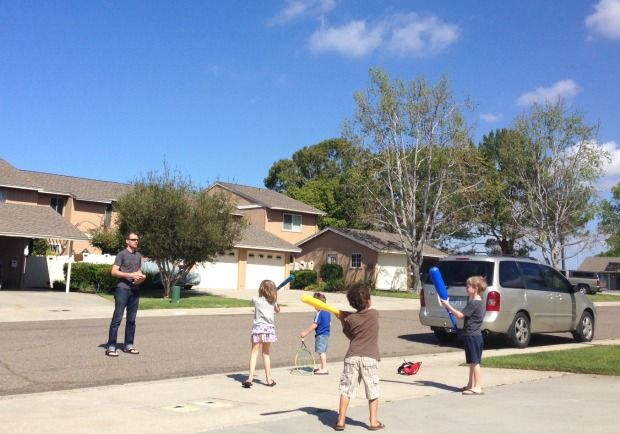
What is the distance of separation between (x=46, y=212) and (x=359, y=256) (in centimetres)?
2067

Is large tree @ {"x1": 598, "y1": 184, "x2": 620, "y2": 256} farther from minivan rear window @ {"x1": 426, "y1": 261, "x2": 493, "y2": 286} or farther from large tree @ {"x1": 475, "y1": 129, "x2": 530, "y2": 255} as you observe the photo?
minivan rear window @ {"x1": 426, "y1": 261, "x2": 493, "y2": 286}

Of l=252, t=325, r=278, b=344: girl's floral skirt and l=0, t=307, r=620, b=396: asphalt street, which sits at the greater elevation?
l=252, t=325, r=278, b=344: girl's floral skirt

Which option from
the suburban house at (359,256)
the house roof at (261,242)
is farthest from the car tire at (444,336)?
the suburban house at (359,256)

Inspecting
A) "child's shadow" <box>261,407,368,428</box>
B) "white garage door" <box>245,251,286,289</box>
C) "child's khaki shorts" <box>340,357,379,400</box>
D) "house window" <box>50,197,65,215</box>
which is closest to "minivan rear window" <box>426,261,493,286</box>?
"child's shadow" <box>261,407,368,428</box>

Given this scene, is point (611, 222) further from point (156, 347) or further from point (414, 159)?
point (156, 347)

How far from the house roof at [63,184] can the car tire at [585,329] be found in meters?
28.3

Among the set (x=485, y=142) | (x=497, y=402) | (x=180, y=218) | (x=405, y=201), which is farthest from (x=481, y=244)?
(x=497, y=402)

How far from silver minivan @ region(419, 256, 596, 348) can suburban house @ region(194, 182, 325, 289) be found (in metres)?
16.4

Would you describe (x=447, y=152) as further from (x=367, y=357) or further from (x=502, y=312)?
(x=367, y=357)

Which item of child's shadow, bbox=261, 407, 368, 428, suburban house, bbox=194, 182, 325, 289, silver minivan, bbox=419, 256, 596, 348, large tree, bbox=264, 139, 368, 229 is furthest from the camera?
large tree, bbox=264, 139, 368, 229

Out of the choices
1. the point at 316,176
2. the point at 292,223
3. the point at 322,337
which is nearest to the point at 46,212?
the point at 292,223

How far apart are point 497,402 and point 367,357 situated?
88.4 inches

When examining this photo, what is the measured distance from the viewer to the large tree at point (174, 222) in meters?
26.1

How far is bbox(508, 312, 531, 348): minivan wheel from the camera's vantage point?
13281mm
